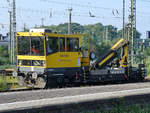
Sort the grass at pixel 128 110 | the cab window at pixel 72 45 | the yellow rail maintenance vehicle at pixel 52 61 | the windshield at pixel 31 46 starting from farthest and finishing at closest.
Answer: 1. the cab window at pixel 72 45
2. the windshield at pixel 31 46
3. the yellow rail maintenance vehicle at pixel 52 61
4. the grass at pixel 128 110

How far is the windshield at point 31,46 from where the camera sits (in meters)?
15.6

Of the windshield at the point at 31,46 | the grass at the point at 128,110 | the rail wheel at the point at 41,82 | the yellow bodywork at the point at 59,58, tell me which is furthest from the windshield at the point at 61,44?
the grass at the point at 128,110

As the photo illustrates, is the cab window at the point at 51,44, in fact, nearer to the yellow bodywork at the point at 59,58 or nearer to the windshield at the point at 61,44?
the windshield at the point at 61,44

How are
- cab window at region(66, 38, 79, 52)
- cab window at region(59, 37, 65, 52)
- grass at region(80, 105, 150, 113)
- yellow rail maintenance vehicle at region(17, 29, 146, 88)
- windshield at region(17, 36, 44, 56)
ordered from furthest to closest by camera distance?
cab window at region(66, 38, 79, 52) → cab window at region(59, 37, 65, 52) → windshield at region(17, 36, 44, 56) → yellow rail maintenance vehicle at region(17, 29, 146, 88) → grass at region(80, 105, 150, 113)

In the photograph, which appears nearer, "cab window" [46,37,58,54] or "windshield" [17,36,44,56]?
"cab window" [46,37,58,54]

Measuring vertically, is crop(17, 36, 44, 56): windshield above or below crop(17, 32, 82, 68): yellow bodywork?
above

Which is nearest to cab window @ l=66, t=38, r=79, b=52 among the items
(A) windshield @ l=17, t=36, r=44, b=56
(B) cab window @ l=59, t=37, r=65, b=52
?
(B) cab window @ l=59, t=37, r=65, b=52

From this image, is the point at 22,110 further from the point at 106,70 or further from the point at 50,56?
the point at 106,70

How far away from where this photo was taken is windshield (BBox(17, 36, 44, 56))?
15.6 meters

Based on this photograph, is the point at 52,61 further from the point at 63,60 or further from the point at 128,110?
the point at 128,110

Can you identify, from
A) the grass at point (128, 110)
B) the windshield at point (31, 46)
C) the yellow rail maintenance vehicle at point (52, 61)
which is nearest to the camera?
the grass at point (128, 110)

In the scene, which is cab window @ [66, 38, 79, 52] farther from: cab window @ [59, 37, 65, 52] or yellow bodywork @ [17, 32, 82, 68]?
cab window @ [59, 37, 65, 52]

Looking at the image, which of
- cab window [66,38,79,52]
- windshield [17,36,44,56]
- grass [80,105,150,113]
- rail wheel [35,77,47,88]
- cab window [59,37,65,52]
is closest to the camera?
grass [80,105,150,113]

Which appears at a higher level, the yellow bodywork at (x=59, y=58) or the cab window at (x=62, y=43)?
the cab window at (x=62, y=43)
